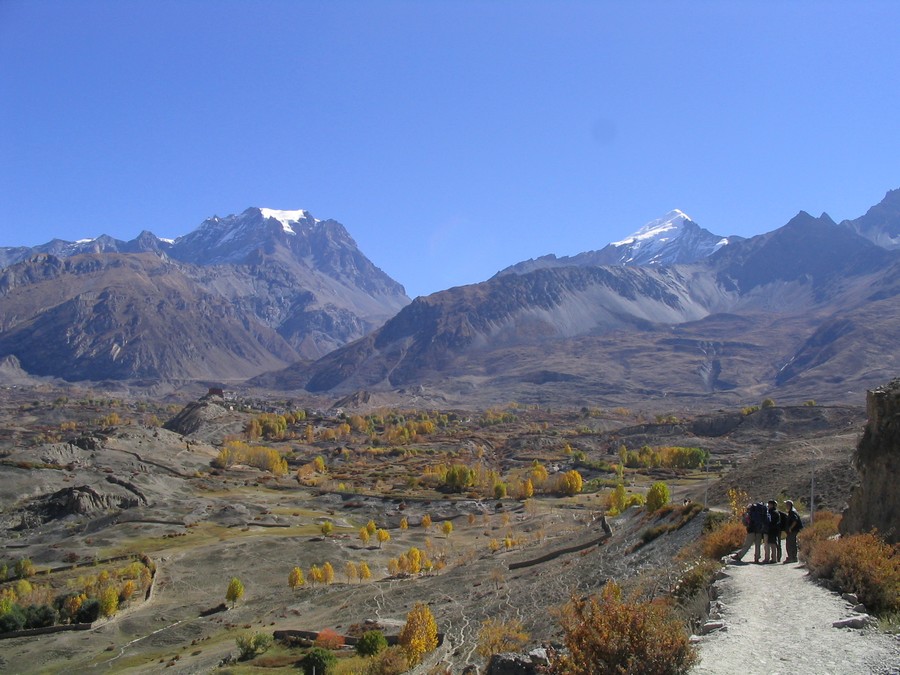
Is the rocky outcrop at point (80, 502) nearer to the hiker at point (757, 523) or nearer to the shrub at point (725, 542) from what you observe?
the shrub at point (725, 542)

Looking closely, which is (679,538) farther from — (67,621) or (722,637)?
(67,621)

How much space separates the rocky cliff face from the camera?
21.5 metres

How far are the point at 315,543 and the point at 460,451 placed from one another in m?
94.6

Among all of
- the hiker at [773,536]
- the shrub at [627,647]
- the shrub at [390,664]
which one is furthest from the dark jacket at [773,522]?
the shrub at [390,664]

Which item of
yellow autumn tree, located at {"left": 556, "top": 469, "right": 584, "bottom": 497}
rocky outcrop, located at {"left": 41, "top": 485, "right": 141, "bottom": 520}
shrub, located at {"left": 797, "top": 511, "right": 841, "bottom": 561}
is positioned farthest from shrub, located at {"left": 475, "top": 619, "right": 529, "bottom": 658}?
yellow autumn tree, located at {"left": 556, "top": 469, "right": 584, "bottom": 497}

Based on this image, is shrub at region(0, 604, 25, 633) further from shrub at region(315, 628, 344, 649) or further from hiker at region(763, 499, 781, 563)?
hiker at region(763, 499, 781, 563)

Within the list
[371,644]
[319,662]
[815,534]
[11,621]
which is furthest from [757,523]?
[11,621]

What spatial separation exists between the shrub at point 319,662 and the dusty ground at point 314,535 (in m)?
5.89

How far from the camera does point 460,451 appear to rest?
18012cm

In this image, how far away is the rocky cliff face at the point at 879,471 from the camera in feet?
70.4

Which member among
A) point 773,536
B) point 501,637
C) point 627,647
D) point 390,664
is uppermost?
point 627,647

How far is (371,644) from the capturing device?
38406 millimetres

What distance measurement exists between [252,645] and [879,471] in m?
35.3

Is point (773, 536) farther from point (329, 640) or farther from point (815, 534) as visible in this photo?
point (329, 640)
